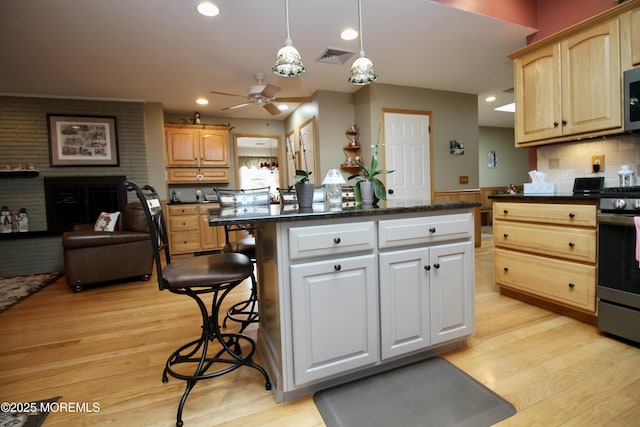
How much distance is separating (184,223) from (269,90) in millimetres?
2860

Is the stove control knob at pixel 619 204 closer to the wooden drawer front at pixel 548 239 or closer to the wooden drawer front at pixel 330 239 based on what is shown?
the wooden drawer front at pixel 548 239

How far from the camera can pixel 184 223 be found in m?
5.25

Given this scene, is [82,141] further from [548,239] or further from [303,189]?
[548,239]

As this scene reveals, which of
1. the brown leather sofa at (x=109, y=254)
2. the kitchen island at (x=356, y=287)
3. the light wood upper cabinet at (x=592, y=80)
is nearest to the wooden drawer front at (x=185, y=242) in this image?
the brown leather sofa at (x=109, y=254)

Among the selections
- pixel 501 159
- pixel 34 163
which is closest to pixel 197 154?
pixel 34 163

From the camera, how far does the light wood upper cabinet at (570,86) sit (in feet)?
7.21

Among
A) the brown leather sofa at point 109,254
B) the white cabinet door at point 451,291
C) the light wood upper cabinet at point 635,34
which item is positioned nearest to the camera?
the white cabinet door at point 451,291

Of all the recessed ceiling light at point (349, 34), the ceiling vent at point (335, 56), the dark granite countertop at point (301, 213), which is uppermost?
the ceiling vent at point (335, 56)

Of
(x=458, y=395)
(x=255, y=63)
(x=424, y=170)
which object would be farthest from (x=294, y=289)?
(x=424, y=170)

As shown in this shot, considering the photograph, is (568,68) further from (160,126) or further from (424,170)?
A: (160,126)

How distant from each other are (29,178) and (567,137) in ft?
22.0

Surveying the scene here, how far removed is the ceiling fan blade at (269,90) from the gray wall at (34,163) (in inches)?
103

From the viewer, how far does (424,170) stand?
4.73m

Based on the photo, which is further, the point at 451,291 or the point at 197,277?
the point at 451,291
